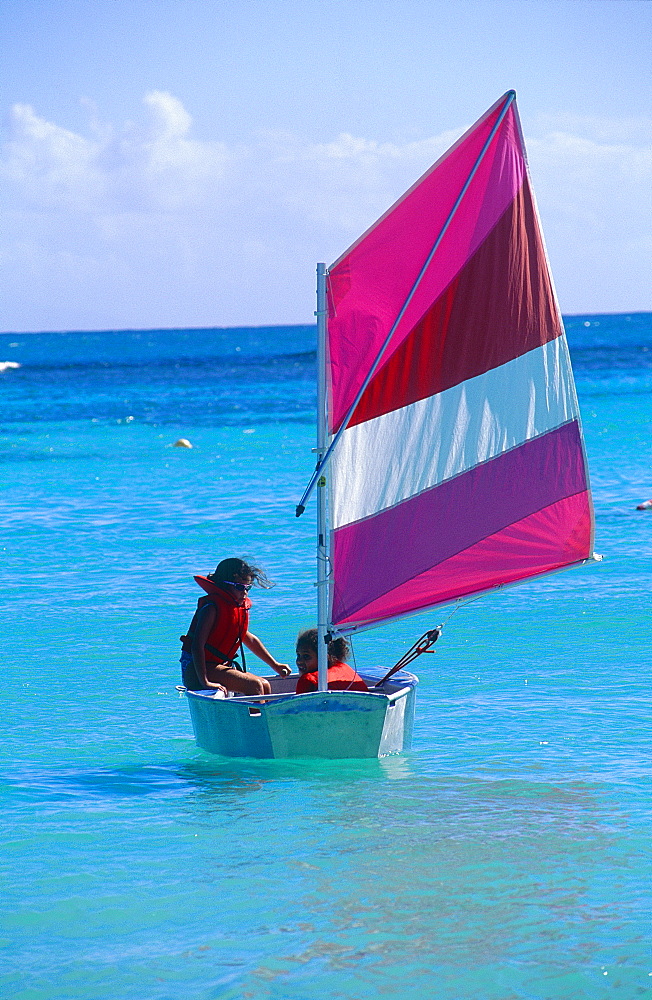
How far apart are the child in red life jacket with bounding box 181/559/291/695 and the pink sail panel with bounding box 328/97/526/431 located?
4.63 ft

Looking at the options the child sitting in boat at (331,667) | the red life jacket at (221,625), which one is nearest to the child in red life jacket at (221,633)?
the red life jacket at (221,625)

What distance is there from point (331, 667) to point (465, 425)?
1.85 meters

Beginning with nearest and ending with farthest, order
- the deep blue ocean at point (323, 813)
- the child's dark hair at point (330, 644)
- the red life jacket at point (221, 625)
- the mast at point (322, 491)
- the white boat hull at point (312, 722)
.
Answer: the deep blue ocean at point (323, 813) → the mast at point (322, 491) → the white boat hull at point (312, 722) → the child's dark hair at point (330, 644) → the red life jacket at point (221, 625)

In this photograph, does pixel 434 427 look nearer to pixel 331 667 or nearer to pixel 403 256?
pixel 403 256

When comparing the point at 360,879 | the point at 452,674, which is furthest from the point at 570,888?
the point at 452,674

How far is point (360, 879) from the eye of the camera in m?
→ 6.08

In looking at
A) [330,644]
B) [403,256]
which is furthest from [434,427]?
[330,644]

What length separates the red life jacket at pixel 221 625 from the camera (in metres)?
7.83

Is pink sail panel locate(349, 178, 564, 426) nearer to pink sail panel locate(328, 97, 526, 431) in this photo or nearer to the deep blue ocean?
pink sail panel locate(328, 97, 526, 431)

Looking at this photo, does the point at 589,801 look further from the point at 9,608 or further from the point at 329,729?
the point at 9,608

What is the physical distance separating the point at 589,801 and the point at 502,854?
41.6 inches

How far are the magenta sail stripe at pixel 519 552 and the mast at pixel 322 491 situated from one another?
690mm

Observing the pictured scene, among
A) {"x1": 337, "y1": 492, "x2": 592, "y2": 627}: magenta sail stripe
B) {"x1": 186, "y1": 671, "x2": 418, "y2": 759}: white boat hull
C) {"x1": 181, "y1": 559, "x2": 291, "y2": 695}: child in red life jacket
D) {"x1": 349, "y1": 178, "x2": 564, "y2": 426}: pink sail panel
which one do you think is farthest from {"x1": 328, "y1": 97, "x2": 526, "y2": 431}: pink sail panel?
{"x1": 186, "y1": 671, "x2": 418, "y2": 759}: white boat hull

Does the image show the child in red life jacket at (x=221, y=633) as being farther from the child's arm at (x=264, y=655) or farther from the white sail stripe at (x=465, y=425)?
the white sail stripe at (x=465, y=425)
